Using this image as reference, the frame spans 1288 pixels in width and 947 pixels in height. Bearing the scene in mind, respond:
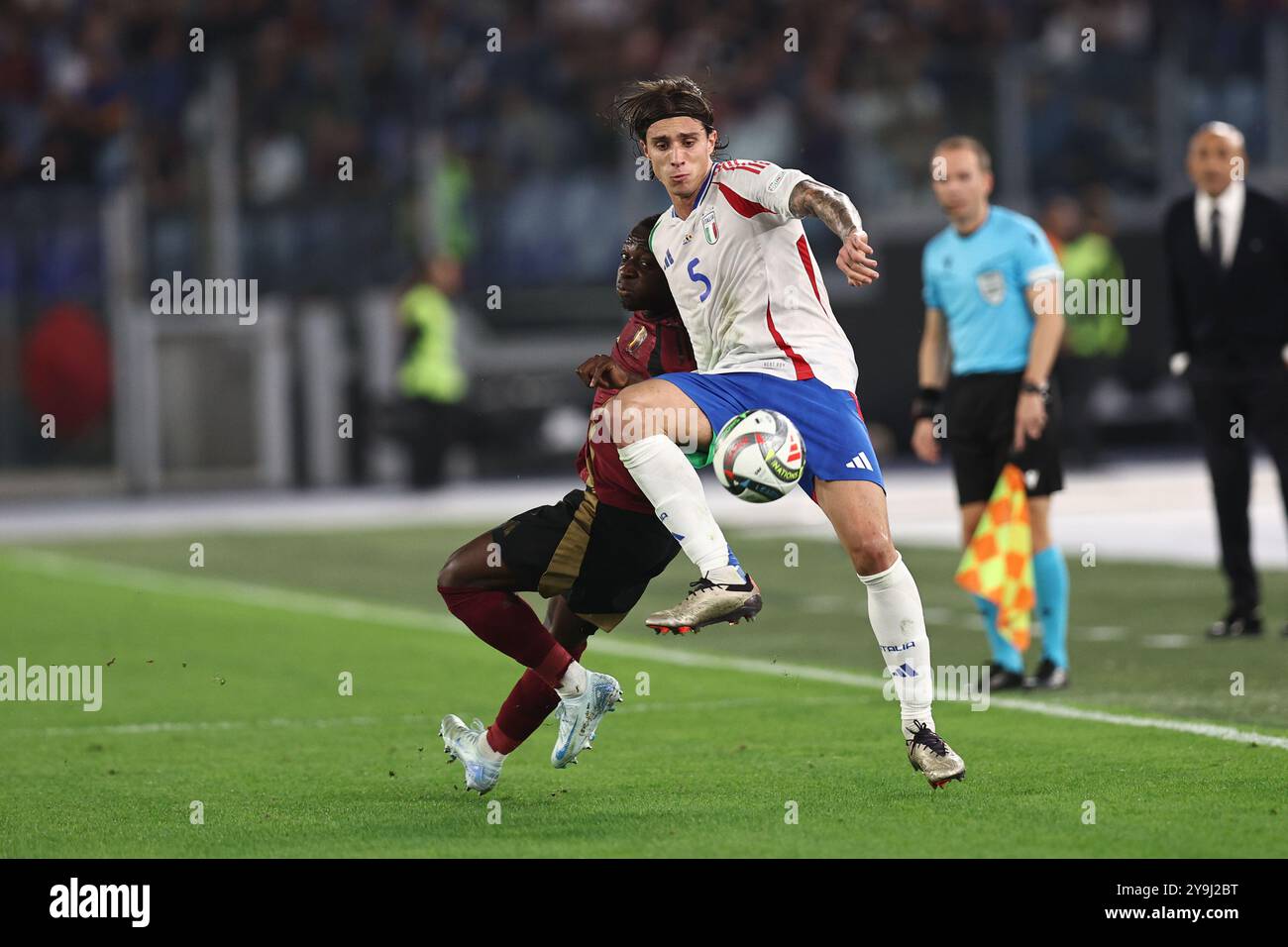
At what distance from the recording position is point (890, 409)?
70.6 ft

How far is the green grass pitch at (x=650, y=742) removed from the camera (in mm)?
5961

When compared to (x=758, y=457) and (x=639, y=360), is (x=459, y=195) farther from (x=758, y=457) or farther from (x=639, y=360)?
(x=758, y=457)

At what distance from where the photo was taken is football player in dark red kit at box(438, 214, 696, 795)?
6.39m

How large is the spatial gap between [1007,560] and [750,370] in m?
2.77

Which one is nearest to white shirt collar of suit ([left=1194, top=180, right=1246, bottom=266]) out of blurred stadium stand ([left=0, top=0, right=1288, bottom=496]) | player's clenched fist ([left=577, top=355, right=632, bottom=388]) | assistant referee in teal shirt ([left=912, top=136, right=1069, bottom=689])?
assistant referee in teal shirt ([left=912, top=136, right=1069, bottom=689])

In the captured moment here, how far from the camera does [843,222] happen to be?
5977 mm

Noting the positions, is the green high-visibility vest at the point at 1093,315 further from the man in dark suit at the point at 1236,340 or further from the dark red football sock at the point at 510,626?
the dark red football sock at the point at 510,626

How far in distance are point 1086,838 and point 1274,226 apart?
518cm

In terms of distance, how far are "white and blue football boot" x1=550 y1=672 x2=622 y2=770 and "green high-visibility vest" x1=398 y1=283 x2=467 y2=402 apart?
14089 mm

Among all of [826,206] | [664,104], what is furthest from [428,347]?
[826,206]

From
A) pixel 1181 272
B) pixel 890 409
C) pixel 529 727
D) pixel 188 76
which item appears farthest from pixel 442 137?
pixel 529 727

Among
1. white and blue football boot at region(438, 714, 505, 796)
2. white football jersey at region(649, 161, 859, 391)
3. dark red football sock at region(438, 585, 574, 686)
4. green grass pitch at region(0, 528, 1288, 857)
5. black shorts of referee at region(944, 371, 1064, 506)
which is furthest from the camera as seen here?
black shorts of referee at region(944, 371, 1064, 506)

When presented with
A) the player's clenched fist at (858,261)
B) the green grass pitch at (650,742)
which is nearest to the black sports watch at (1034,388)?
the green grass pitch at (650,742)

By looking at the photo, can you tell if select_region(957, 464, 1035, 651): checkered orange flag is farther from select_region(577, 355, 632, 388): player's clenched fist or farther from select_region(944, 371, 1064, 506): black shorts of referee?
select_region(577, 355, 632, 388): player's clenched fist
